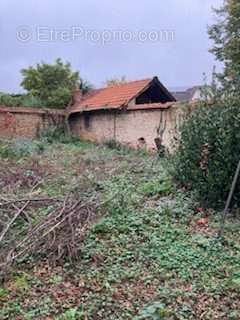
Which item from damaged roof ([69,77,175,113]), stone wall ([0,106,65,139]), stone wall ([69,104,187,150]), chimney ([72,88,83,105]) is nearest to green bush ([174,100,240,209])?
stone wall ([69,104,187,150])

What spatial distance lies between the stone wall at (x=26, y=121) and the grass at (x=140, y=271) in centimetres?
1090

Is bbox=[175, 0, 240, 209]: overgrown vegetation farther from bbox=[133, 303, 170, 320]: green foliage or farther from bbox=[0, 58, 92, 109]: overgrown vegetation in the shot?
bbox=[0, 58, 92, 109]: overgrown vegetation

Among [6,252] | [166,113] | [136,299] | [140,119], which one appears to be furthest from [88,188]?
[140,119]

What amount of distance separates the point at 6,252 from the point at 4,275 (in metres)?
0.40

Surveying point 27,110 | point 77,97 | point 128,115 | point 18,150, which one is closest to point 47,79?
point 77,97

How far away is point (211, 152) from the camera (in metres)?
6.68

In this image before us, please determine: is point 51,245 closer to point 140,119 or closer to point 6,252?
point 6,252

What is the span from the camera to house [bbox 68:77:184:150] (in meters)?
14.3

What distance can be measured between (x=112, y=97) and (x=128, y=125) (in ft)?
7.94

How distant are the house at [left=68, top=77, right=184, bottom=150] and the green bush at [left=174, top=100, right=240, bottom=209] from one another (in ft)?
19.5

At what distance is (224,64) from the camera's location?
18891mm

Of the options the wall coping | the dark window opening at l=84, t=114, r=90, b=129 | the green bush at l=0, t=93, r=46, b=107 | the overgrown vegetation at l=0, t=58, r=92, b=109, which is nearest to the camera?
the wall coping

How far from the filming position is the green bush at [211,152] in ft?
21.0

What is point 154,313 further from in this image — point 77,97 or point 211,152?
point 77,97
